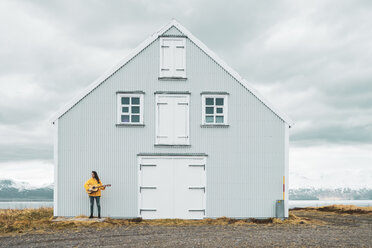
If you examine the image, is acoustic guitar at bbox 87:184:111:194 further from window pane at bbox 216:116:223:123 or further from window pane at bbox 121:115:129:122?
window pane at bbox 216:116:223:123

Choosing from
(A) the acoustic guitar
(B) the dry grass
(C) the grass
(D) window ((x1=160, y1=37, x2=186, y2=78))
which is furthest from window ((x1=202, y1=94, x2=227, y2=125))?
(B) the dry grass

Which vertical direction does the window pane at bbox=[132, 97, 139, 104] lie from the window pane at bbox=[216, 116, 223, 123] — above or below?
above

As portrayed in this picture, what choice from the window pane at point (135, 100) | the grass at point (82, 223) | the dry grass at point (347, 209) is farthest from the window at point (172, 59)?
the dry grass at point (347, 209)

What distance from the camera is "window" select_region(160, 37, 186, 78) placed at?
18906mm

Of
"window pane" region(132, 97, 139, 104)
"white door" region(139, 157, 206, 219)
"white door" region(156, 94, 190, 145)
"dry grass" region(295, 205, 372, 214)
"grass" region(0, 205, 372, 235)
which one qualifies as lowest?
"dry grass" region(295, 205, 372, 214)

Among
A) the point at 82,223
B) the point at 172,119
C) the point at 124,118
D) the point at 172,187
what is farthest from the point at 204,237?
the point at 124,118

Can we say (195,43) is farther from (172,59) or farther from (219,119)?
(219,119)

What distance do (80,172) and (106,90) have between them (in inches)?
142

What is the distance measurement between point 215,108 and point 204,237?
7113 millimetres

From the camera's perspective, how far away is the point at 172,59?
746 inches

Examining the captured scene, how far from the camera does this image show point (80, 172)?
1834 cm

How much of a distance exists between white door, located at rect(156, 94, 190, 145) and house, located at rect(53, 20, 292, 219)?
0.14ft

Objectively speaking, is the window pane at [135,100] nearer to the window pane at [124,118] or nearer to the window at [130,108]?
the window at [130,108]

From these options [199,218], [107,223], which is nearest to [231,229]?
[199,218]
